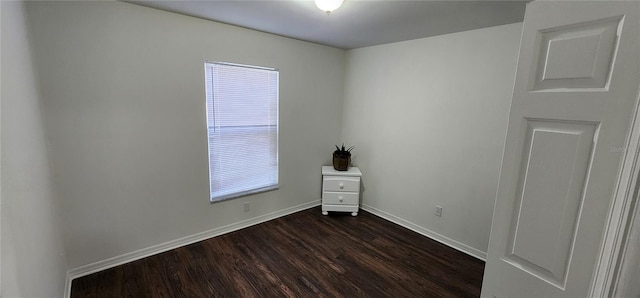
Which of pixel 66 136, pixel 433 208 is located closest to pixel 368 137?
pixel 433 208

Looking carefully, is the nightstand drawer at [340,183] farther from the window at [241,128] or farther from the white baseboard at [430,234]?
the window at [241,128]

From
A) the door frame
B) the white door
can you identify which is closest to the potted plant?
the white door

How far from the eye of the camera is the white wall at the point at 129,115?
187 cm

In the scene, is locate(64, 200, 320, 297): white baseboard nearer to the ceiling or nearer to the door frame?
the ceiling

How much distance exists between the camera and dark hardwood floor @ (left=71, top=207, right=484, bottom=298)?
2.02 m

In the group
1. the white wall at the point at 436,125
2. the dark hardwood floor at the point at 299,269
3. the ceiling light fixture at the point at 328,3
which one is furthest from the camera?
the white wall at the point at 436,125

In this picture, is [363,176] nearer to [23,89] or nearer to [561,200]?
[561,200]

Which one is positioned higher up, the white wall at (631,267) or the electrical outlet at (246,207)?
the white wall at (631,267)

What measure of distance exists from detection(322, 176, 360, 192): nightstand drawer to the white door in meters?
2.25

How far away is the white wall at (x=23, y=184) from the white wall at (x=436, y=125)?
3033 millimetres

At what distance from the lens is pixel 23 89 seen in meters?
1.39

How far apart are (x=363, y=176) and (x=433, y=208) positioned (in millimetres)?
1025

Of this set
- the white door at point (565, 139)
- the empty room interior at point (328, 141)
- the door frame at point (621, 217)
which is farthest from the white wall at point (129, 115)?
the door frame at point (621, 217)

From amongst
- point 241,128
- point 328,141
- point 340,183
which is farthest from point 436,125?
point 241,128
